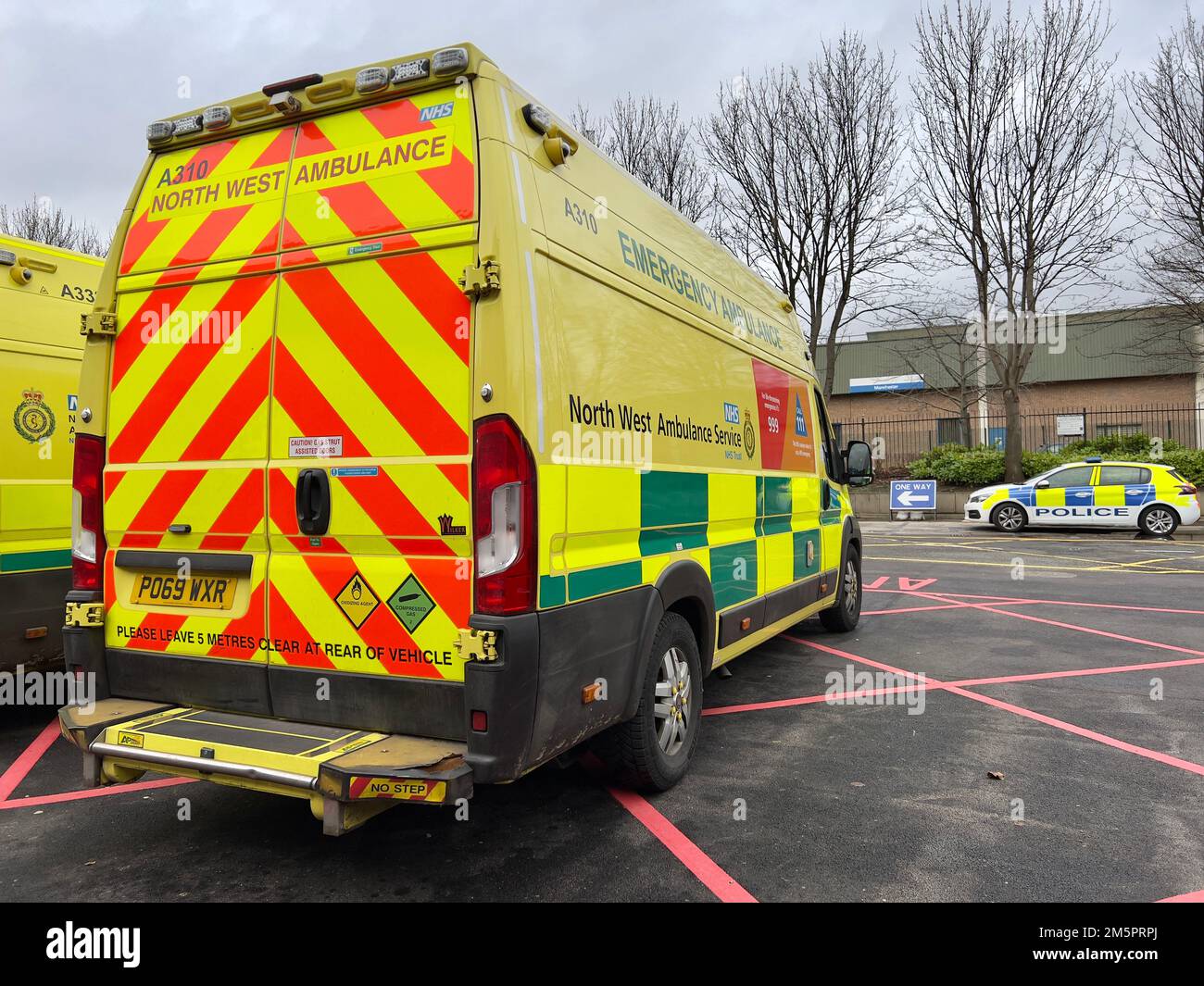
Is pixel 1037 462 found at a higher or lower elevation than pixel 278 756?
higher

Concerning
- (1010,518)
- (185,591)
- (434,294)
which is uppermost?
(434,294)

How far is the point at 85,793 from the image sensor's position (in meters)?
4.27

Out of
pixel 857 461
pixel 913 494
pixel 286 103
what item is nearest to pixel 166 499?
pixel 286 103

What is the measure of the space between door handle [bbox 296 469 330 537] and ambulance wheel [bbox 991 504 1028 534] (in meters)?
18.2

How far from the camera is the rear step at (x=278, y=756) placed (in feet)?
9.14

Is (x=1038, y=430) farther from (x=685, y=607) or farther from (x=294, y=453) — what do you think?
(x=294, y=453)

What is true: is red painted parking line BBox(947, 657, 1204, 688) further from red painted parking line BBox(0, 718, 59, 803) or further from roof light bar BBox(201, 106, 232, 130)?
red painted parking line BBox(0, 718, 59, 803)

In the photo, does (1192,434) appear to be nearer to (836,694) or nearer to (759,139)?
(759,139)

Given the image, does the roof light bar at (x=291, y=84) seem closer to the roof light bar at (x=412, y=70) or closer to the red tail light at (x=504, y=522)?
the roof light bar at (x=412, y=70)

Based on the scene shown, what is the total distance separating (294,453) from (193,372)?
659 mm

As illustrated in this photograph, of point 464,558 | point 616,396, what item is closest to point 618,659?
point 464,558

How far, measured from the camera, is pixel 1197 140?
1992cm

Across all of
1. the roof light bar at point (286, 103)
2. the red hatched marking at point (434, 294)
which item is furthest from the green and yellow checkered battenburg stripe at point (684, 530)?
the roof light bar at point (286, 103)

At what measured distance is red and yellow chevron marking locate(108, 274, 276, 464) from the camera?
348 cm
